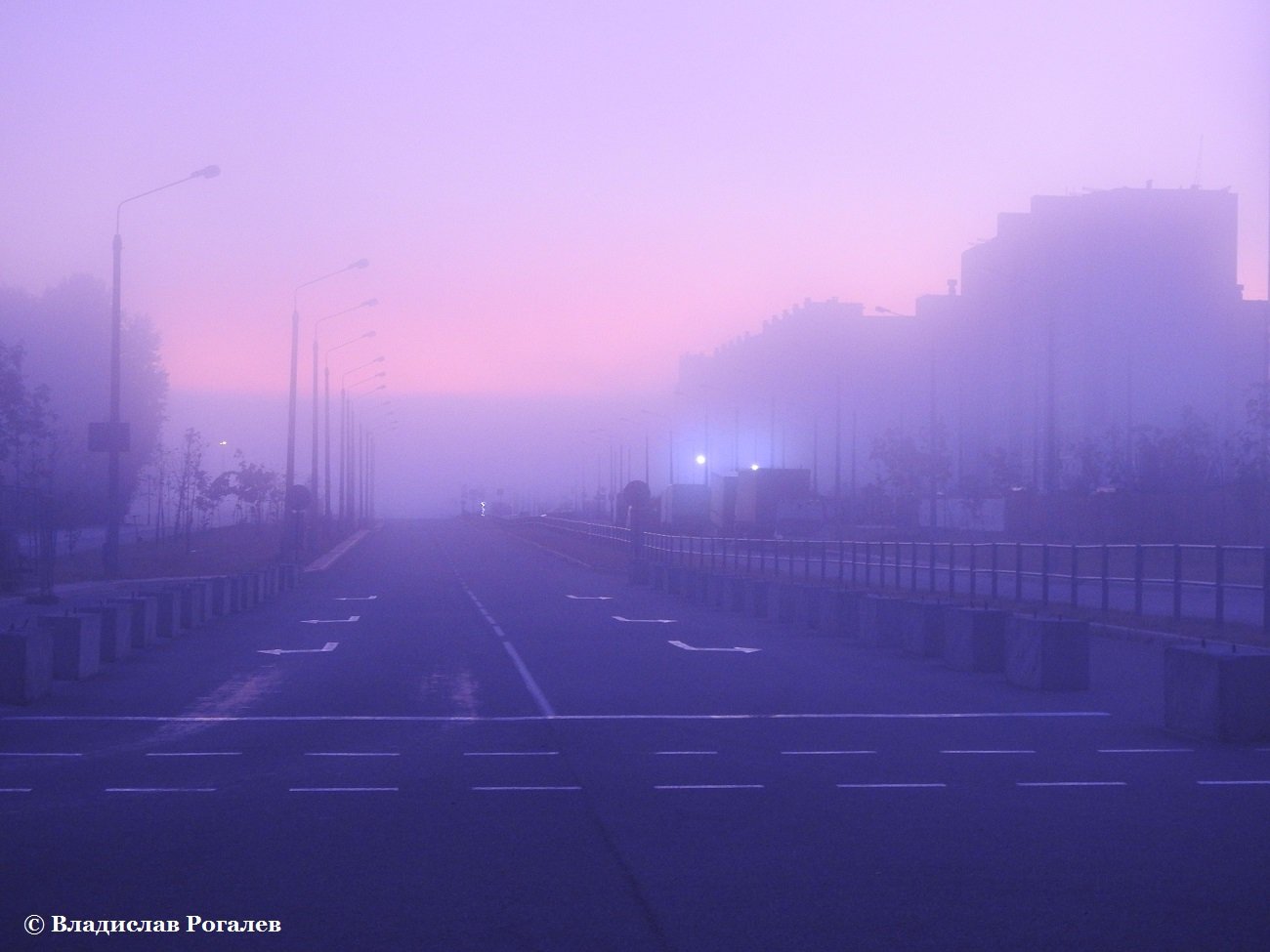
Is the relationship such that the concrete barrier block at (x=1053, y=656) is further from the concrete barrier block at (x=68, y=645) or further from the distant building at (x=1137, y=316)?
the distant building at (x=1137, y=316)

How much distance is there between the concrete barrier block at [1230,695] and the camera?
39.3 feet

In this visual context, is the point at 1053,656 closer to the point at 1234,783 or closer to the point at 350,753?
the point at 1234,783

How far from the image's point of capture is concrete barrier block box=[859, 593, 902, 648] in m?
21.6

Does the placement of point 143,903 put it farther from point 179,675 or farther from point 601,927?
point 179,675

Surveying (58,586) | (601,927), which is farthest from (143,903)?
(58,586)

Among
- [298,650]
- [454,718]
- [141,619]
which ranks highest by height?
[141,619]

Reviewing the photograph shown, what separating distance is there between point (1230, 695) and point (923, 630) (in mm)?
7971

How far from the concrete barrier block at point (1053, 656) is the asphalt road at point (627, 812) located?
1.19 feet

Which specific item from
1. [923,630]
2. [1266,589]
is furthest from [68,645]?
[1266,589]

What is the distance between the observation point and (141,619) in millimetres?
20484

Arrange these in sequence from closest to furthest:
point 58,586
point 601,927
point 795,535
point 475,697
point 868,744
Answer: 1. point 601,927
2. point 868,744
3. point 475,697
4. point 58,586
5. point 795,535

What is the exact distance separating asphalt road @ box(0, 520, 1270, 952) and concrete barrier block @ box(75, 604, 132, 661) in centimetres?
70

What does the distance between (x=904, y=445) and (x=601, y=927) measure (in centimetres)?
8235

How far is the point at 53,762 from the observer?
1098 cm
